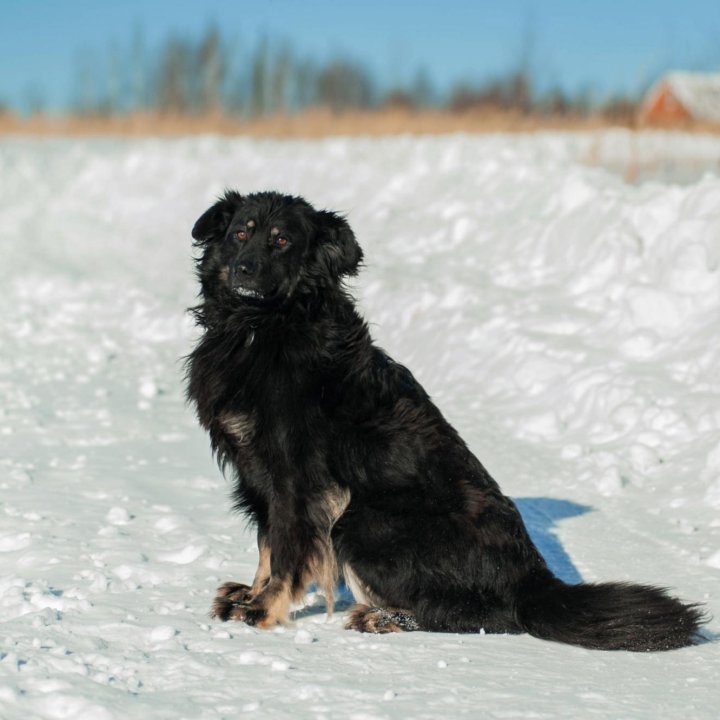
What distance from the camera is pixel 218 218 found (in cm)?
493

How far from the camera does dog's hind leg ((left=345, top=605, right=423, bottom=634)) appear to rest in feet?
13.5

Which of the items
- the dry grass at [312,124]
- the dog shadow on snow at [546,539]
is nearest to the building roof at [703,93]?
the dry grass at [312,124]

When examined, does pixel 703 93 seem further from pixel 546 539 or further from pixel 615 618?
pixel 615 618

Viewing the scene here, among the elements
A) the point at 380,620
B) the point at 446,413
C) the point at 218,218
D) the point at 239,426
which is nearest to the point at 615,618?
the point at 380,620

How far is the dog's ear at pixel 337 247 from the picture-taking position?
188 inches

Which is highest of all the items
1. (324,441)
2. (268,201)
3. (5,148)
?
(268,201)

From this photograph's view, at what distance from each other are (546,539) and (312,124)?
17071mm

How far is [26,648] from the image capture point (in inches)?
137

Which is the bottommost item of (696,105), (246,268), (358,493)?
(358,493)

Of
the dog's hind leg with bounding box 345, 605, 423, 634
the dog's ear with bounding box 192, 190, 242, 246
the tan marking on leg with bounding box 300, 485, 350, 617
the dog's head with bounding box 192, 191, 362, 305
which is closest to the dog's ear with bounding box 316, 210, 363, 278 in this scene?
the dog's head with bounding box 192, 191, 362, 305

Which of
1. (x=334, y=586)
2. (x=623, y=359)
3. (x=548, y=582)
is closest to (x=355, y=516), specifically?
(x=334, y=586)

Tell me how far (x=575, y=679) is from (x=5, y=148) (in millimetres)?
19685

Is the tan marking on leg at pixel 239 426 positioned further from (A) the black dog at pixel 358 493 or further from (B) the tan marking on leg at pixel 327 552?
(B) the tan marking on leg at pixel 327 552

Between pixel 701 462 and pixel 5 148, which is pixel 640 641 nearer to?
pixel 701 462
